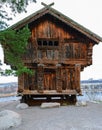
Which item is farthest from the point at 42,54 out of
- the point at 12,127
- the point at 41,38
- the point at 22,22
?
the point at 12,127

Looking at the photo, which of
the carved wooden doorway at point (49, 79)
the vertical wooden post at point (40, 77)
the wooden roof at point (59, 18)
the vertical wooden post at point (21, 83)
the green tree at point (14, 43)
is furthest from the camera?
the carved wooden doorway at point (49, 79)

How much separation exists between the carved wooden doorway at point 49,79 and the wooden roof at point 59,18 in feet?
12.9

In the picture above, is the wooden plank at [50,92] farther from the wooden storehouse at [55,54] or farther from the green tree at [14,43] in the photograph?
the green tree at [14,43]

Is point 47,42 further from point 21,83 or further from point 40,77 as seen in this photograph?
point 21,83

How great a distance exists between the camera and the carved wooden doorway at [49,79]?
2431 centimetres

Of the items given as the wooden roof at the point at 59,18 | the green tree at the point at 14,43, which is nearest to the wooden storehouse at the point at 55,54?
the wooden roof at the point at 59,18

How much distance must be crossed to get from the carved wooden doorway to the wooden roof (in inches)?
154

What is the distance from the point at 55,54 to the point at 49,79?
206 centimetres

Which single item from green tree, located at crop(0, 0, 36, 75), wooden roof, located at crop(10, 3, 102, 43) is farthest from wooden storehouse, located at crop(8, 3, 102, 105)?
green tree, located at crop(0, 0, 36, 75)

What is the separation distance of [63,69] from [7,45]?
385 inches

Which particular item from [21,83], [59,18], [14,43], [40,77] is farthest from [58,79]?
[14,43]

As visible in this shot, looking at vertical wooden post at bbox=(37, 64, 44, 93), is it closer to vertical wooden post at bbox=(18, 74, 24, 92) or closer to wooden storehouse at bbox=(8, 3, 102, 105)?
wooden storehouse at bbox=(8, 3, 102, 105)

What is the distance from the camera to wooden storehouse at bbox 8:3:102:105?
23844mm

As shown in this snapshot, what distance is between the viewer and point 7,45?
1530 centimetres
